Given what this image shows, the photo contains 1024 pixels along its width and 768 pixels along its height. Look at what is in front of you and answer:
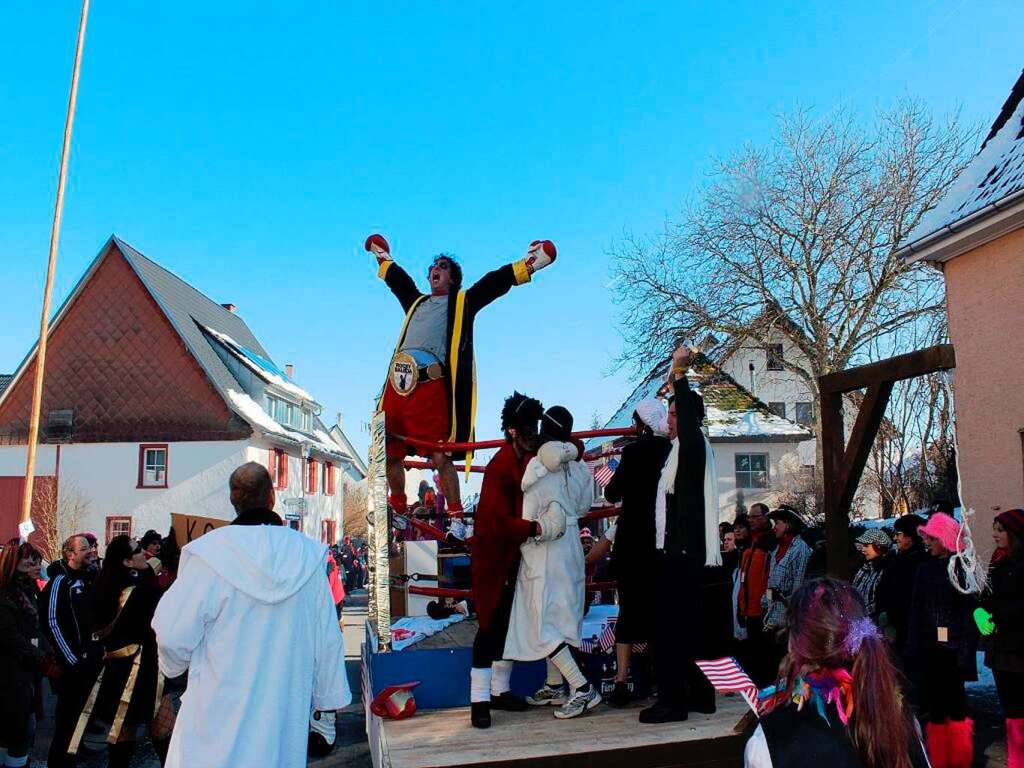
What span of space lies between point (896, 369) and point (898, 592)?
2.66 m

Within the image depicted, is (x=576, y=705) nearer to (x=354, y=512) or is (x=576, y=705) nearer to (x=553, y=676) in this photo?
(x=553, y=676)

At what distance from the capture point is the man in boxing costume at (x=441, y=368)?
6.50 meters

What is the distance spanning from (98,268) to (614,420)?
782 inches

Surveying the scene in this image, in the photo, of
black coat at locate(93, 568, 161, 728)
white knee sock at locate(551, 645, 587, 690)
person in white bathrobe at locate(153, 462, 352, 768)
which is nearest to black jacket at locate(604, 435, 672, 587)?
white knee sock at locate(551, 645, 587, 690)

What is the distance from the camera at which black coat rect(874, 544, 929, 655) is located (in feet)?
21.4

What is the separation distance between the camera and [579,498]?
495 cm

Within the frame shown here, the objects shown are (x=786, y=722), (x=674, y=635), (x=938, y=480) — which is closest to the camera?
(x=786, y=722)

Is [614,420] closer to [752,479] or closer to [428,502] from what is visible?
[752,479]

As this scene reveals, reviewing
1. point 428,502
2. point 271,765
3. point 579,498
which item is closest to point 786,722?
point 271,765

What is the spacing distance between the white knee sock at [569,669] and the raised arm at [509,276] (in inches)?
118

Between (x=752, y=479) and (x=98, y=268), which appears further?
(x=752, y=479)

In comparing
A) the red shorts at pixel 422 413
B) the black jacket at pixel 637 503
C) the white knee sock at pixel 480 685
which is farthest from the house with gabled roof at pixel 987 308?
the white knee sock at pixel 480 685

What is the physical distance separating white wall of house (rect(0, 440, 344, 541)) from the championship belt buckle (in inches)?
929

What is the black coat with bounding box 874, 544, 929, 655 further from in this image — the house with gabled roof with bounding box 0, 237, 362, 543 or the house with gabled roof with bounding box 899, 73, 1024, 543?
the house with gabled roof with bounding box 0, 237, 362, 543
